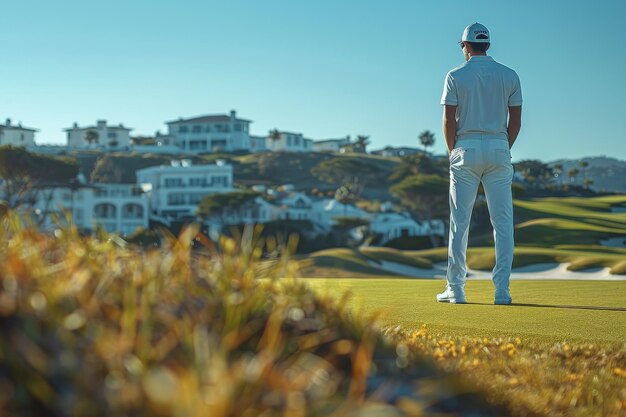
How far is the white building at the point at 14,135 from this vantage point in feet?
502

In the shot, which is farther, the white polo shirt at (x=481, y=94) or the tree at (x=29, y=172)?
the tree at (x=29, y=172)

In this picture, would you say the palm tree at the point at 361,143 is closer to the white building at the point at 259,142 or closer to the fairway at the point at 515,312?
the white building at the point at 259,142

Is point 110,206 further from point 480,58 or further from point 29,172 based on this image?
point 480,58

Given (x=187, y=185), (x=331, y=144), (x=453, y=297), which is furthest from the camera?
(x=331, y=144)

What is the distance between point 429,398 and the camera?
4066mm

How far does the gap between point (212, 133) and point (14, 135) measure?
32867mm

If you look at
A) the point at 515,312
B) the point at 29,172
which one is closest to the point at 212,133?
the point at 29,172

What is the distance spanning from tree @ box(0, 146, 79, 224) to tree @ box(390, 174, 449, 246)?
2828 centimetres

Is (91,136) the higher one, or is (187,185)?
(91,136)

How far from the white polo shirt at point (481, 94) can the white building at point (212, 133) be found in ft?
489

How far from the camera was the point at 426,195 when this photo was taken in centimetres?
7931

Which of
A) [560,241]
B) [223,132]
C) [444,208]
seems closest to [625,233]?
[560,241]

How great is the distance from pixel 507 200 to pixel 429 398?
5804 millimetres

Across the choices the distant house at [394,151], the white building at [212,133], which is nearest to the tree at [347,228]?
the white building at [212,133]
